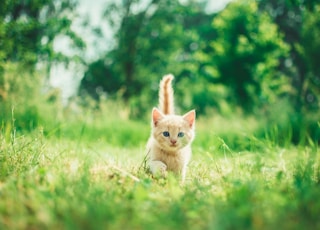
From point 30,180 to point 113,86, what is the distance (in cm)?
2040

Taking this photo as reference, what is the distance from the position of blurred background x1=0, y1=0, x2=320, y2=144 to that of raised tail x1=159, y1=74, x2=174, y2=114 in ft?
4.67

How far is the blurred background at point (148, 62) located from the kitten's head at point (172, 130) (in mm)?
1849

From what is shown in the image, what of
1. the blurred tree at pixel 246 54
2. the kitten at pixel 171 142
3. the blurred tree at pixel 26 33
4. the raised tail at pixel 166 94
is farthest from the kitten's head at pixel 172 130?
the blurred tree at pixel 246 54

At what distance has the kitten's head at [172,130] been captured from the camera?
2844 millimetres

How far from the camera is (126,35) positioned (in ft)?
52.9

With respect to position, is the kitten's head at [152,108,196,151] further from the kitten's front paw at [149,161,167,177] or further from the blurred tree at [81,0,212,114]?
the blurred tree at [81,0,212,114]

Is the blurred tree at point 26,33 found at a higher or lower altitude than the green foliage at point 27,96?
Result: higher

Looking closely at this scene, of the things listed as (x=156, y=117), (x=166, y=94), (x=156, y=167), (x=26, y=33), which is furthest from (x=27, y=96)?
(x=156, y=167)

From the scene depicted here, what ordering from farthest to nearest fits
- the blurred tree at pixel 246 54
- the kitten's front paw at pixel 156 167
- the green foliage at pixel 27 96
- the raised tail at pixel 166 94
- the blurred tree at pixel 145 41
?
the blurred tree at pixel 145 41 < the blurred tree at pixel 246 54 < the green foliage at pixel 27 96 < the raised tail at pixel 166 94 < the kitten's front paw at pixel 156 167

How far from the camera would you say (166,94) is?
354 centimetres

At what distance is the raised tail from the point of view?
3.49 m

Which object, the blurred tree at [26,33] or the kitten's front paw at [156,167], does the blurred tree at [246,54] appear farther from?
the kitten's front paw at [156,167]

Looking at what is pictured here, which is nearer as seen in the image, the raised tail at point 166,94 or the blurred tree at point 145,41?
the raised tail at point 166,94

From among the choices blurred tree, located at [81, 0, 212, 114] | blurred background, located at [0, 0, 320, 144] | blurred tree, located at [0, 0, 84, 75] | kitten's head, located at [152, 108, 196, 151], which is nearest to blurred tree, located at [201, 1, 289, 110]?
blurred background, located at [0, 0, 320, 144]
